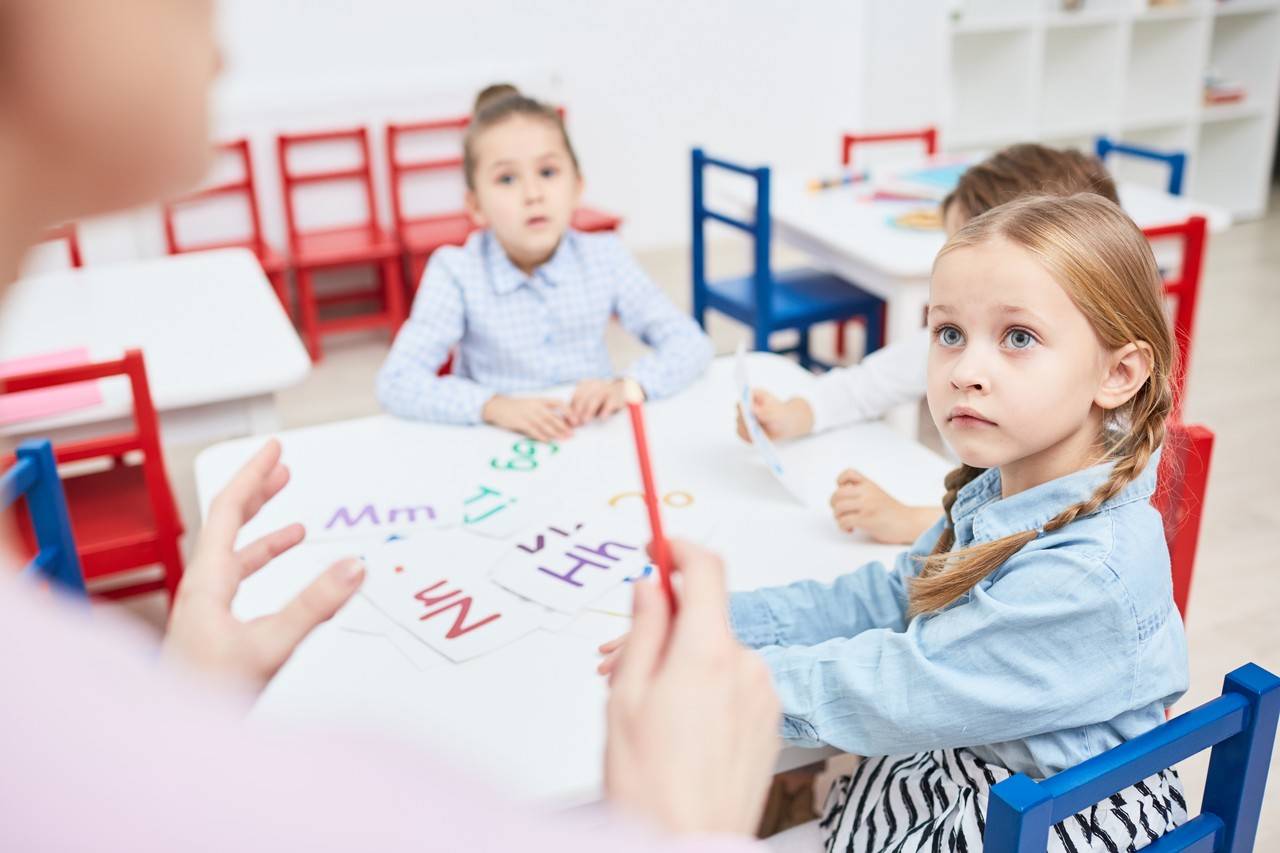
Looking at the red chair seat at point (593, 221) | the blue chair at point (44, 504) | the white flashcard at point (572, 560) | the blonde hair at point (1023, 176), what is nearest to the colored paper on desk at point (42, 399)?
the blue chair at point (44, 504)

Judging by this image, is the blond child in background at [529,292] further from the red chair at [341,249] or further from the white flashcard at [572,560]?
the red chair at [341,249]

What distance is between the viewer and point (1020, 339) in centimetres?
99

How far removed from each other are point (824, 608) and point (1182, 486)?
40cm

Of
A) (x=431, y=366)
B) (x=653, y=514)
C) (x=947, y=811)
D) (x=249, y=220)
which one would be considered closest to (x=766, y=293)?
(x=431, y=366)

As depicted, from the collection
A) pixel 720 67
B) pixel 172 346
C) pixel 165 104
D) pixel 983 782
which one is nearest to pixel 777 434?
pixel 983 782

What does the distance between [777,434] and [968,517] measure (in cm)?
51

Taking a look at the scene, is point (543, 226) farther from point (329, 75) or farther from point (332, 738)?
point (329, 75)

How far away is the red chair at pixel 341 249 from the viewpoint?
155 inches

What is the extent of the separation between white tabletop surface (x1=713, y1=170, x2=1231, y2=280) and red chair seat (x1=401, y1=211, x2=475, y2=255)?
1264 mm

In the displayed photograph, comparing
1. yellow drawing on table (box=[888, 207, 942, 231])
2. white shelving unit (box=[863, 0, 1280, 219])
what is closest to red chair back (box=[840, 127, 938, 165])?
yellow drawing on table (box=[888, 207, 942, 231])

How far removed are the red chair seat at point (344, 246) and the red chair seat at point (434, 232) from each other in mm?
58

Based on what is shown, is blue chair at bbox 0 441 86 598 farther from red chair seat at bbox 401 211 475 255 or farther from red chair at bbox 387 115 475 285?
red chair at bbox 387 115 475 285

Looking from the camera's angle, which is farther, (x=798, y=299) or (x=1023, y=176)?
(x=798, y=299)

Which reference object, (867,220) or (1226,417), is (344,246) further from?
(1226,417)
